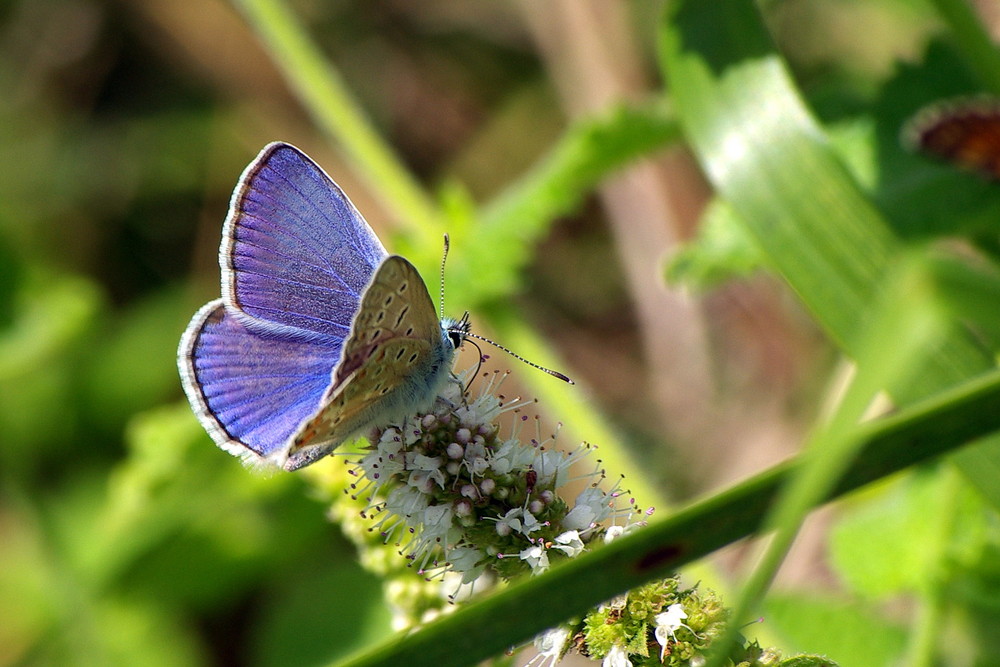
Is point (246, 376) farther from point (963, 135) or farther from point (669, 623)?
point (963, 135)

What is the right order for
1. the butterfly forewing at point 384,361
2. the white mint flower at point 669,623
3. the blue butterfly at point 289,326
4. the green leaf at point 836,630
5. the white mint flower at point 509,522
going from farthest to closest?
the green leaf at point 836,630 < the blue butterfly at point 289,326 < the butterfly forewing at point 384,361 < the white mint flower at point 509,522 < the white mint flower at point 669,623

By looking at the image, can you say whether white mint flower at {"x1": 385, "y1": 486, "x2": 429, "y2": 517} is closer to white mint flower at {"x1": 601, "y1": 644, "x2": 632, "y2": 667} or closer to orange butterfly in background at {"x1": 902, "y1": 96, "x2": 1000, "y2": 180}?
white mint flower at {"x1": 601, "y1": 644, "x2": 632, "y2": 667}

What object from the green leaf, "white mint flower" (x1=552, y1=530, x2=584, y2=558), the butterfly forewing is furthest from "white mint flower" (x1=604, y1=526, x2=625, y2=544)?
the green leaf

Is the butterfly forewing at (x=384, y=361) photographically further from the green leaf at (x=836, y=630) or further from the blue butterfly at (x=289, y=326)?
the green leaf at (x=836, y=630)

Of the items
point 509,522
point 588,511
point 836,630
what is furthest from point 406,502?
point 836,630

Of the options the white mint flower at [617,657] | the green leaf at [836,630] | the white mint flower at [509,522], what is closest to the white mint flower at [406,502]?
the white mint flower at [509,522]

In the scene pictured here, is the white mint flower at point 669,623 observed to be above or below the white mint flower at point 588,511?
below

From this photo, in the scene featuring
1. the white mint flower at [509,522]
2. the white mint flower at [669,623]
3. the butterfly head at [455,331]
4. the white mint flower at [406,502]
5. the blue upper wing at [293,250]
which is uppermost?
the blue upper wing at [293,250]
